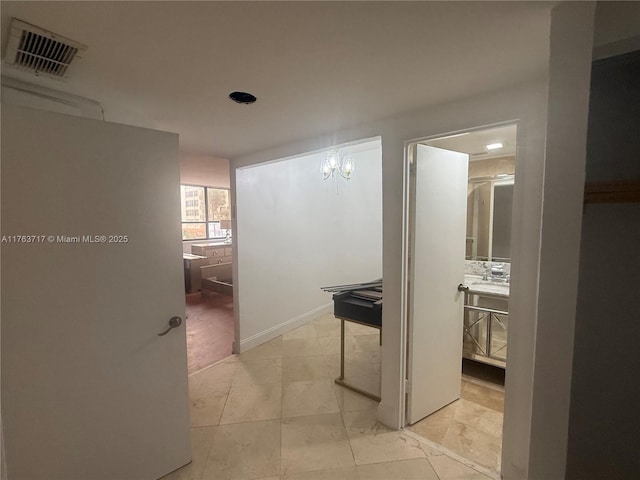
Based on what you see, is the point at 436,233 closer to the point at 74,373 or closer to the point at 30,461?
the point at 74,373

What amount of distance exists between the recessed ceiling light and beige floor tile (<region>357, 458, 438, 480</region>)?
2.24m

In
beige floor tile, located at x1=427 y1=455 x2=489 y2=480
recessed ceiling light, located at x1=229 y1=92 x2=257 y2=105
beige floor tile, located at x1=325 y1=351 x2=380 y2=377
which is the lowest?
beige floor tile, located at x1=325 y1=351 x2=380 y2=377

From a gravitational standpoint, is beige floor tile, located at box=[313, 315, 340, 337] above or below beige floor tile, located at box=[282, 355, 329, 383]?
above

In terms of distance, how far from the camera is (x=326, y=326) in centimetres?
387

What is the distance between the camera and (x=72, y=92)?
1.46 meters

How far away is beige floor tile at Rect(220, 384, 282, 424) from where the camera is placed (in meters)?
2.08

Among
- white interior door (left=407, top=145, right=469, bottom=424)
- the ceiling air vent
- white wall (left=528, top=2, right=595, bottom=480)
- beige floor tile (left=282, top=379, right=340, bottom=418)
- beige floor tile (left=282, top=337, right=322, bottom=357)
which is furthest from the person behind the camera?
beige floor tile (left=282, top=337, right=322, bottom=357)

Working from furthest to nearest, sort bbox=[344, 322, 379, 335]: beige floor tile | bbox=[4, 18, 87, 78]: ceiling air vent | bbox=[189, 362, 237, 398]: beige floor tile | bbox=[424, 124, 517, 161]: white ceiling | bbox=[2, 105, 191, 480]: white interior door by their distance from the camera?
1. bbox=[344, 322, 379, 335]: beige floor tile
2. bbox=[189, 362, 237, 398]: beige floor tile
3. bbox=[424, 124, 517, 161]: white ceiling
4. bbox=[2, 105, 191, 480]: white interior door
5. bbox=[4, 18, 87, 78]: ceiling air vent

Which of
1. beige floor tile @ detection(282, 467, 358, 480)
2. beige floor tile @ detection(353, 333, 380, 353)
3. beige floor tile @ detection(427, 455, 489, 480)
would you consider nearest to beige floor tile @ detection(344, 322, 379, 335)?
beige floor tile @ detection(353, 333, 380, 353)

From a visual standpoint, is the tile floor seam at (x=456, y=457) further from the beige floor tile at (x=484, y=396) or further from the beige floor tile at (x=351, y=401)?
→ the beige floor tile at (x=484, y=396)

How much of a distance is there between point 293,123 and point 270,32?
0.97 metres

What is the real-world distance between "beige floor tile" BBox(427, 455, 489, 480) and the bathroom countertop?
1.35 metres

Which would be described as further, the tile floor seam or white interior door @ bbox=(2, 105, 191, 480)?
the tile floor seam

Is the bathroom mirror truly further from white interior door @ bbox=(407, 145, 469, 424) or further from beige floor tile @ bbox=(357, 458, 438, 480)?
beige floor tile @ bbox=(357, 458, 438, 480)
